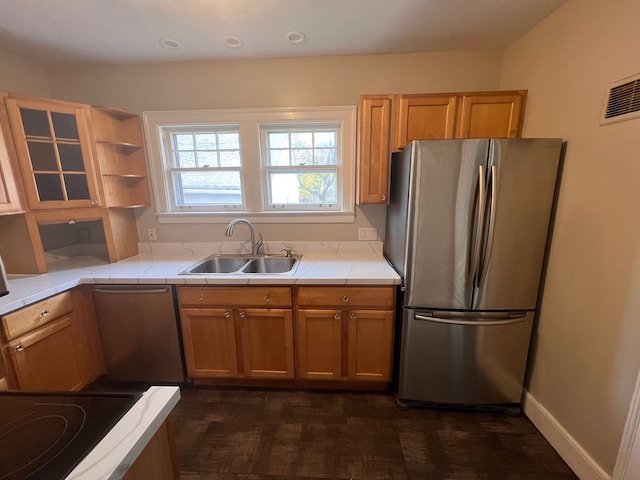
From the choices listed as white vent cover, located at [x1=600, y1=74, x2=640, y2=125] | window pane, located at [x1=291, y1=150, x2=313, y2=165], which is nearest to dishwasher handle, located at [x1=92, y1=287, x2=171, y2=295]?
window pane, located at [x1=291, y1=150, x2=313, y2=165]

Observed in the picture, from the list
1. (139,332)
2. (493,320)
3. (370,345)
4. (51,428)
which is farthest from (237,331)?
(493,320)

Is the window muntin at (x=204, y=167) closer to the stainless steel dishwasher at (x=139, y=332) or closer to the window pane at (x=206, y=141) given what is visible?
the window pane at (x=206, y=141)

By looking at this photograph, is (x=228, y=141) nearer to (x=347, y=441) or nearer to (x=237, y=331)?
(x=237, y=331)

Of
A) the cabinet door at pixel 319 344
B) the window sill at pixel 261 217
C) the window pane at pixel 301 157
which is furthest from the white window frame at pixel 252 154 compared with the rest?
the cabinet door at pixel 319 344

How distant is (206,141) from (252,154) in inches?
17.9

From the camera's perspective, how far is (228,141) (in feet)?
7.73

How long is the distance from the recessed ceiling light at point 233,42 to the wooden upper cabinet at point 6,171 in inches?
56.2

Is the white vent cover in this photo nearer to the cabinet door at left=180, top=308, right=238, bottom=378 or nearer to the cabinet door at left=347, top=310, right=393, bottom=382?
the cabinet door at left=347, top=310, right=393, bottom=382

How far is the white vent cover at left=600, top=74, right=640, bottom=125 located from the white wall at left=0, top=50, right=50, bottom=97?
12.6 feet

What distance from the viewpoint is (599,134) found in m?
1.33

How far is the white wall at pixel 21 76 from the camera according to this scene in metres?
1.96

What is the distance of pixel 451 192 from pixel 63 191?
2651 millimetres

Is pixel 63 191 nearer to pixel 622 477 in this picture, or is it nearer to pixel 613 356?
pixel 613 356

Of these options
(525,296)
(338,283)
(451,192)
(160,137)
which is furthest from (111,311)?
(525,296)
